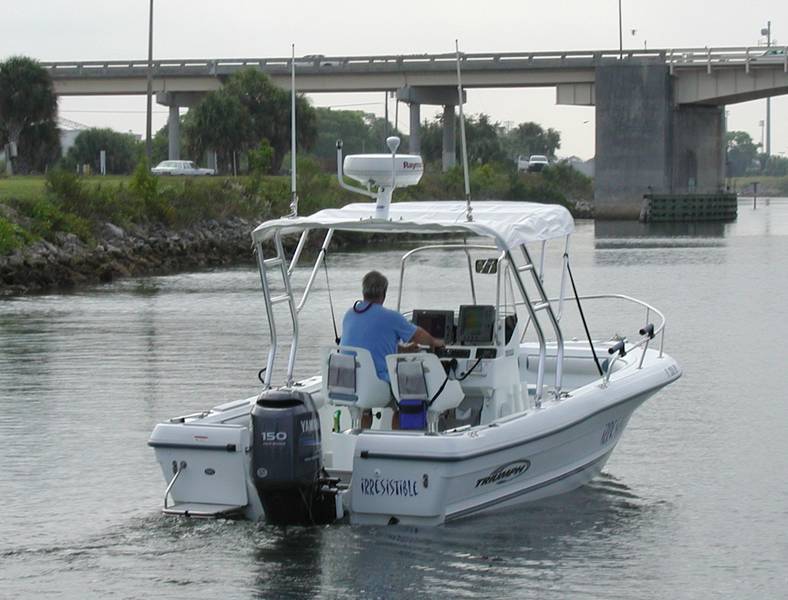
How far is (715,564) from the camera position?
1099cm

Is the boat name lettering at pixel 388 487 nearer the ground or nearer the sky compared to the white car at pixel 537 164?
nearer the ground

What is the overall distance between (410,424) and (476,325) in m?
1.30

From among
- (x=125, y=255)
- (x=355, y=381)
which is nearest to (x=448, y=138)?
(x=125, y=255)

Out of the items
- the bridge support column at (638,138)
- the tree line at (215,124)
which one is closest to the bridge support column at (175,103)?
the tree line at (215,124)

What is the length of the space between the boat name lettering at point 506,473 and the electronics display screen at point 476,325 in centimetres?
107

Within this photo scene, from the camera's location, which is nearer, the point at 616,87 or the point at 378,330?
the point at 378,330

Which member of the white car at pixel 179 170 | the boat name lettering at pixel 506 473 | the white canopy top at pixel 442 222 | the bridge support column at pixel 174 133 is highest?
the bridge support column at pixel 174 133

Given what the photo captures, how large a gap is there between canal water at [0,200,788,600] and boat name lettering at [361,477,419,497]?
1.04 feet

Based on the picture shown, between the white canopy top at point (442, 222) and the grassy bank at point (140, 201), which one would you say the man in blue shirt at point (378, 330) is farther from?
the grassy bank at point (140, 201)

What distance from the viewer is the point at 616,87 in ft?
265

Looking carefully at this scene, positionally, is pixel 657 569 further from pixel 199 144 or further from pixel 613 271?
pixel 199 144

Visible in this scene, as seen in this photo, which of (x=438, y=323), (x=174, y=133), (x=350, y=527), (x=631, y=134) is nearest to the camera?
(x=350, y=527)

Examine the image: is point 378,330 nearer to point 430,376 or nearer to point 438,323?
point 430,376

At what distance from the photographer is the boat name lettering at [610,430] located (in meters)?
12.9
